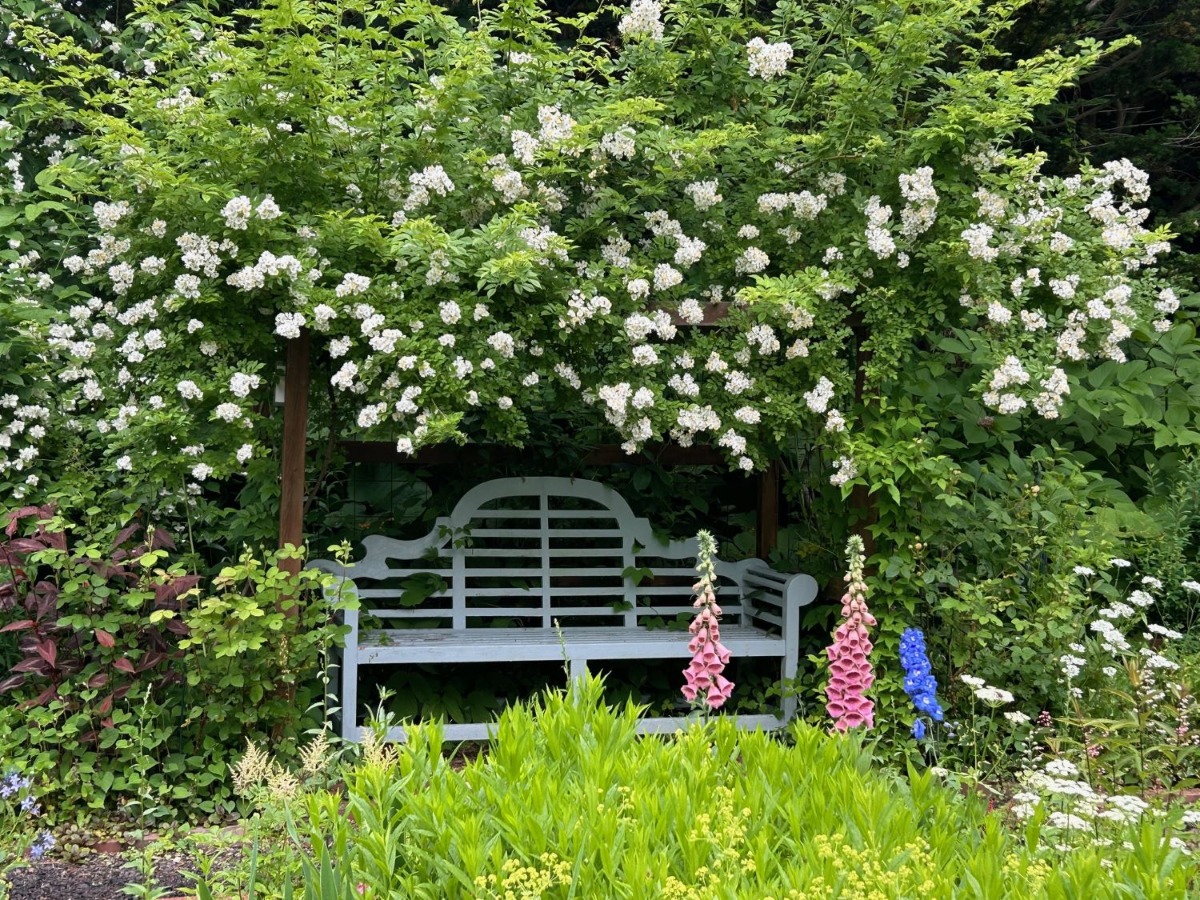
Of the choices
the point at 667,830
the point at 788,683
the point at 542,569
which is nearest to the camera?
the point at 667,830

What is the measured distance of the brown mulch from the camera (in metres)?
2.91

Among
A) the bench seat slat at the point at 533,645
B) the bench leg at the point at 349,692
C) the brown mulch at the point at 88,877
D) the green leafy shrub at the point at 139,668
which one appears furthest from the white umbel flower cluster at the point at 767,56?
the brown mulch at the point at 88,877

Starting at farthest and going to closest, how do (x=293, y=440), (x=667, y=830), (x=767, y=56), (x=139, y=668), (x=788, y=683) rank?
1. (x=788, y=683)
2. (x=293, y=440)
3. (x=767, y=56)
4. (x=139, y=668)
5. (x=667, y=830)

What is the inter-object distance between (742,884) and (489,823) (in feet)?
1.67

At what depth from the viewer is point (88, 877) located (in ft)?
10.0

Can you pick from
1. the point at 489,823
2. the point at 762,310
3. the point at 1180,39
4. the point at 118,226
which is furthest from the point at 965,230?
the point at 1180,39

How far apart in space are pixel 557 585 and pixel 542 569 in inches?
10.2

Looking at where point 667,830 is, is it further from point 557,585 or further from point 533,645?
point 557,585

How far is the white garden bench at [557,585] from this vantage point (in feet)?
14.2

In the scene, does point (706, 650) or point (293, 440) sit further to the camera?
point (293, 440)

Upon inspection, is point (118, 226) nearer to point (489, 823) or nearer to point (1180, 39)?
point (489, 823)

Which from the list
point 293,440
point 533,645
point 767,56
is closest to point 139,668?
point 293,440

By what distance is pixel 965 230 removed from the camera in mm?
3807

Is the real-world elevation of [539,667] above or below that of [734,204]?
below
